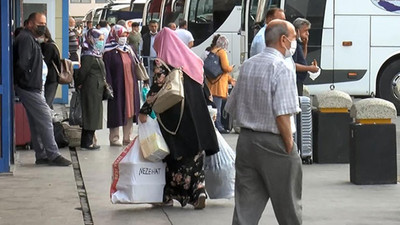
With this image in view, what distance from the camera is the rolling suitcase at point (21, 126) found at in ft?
46.1

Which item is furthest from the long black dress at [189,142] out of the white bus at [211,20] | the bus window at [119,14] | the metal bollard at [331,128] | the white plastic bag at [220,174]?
the bus window at [119,14]

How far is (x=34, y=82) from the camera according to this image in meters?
12.1

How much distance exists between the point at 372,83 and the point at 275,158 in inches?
597

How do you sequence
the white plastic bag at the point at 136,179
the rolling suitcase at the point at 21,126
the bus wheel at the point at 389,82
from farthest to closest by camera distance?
the bus wheel at the point at 389,82 < the rolling suitcase at the point at 21,126 < the white plastic bag at the point at 136,179

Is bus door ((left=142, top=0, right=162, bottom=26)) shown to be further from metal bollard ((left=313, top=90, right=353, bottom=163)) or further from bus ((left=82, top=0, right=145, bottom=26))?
metal bollard ((left=313, top=90, right=353, bottom=163))

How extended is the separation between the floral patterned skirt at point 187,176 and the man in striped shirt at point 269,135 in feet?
7.21

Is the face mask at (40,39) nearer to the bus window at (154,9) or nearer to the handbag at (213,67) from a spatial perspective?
the handbag at (213,67)

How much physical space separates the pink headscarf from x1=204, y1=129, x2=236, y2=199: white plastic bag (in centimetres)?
61

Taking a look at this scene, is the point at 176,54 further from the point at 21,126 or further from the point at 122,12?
the point at 122,12

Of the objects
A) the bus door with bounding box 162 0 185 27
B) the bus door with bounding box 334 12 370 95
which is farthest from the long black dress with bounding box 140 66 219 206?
the bus door with bounding box 162 0 185 27

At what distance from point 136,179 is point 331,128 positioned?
170 inches

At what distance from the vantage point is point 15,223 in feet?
29.7

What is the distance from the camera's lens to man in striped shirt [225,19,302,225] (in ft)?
23.3

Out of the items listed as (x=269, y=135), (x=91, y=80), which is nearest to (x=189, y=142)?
(x=269, y=135)
